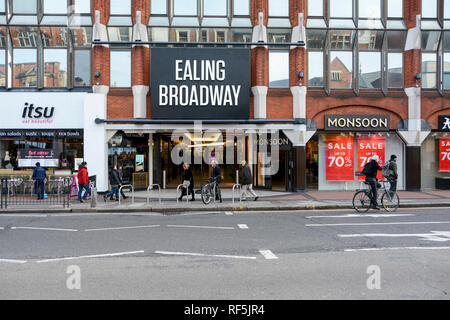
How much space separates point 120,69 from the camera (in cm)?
1966

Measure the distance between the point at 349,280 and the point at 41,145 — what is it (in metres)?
18.9

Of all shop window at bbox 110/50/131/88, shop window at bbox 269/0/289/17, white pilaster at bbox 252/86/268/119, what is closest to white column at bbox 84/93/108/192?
shop window at bbox 110/50/131/88

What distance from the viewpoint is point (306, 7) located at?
65.4 ft

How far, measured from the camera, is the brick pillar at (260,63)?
1955 centimetres

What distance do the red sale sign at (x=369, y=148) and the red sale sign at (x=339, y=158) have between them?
1.66ft

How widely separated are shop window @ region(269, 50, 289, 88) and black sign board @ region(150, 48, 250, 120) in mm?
1421

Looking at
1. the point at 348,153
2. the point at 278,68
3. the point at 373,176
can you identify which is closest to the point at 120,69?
the point at 278,68

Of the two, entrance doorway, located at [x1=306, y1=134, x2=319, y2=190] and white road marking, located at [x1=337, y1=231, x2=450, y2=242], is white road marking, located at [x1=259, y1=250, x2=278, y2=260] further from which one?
entrance doorway, located at [x1=306, y1=134, x2=319, y2=190]

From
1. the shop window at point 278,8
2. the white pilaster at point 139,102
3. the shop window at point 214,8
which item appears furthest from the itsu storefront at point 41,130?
the shop window at point 278,8

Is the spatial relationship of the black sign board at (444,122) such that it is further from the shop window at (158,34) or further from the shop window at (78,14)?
the shop window at (78,14)

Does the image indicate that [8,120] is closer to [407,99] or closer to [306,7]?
[306,7]

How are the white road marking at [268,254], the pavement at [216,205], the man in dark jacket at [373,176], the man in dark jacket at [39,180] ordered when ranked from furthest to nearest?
the man in dark jacket at [39,180] → the pavement at [216,205] → the man in dark jacket at [373,176] → the white road marking at [268,254]

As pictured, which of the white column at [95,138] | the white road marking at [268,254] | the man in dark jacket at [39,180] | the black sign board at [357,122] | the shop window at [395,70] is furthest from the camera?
the shop window at [395,70]
